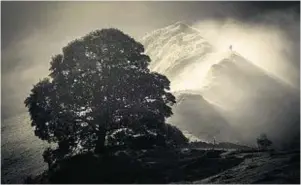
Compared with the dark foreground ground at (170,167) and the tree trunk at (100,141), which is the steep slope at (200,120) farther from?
the dark foreground ground at (170,167)

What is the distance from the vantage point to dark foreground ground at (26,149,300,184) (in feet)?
118

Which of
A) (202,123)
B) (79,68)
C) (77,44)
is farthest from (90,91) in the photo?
(202,123)

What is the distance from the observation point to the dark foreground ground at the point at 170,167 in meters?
36.0

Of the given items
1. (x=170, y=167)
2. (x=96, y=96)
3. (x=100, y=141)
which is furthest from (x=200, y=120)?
(x=170, y=167)

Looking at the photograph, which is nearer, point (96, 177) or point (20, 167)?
point (96, 177)

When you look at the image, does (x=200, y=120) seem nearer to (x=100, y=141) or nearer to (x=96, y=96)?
(x=100, y=141)

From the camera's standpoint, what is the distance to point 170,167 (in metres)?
40.0

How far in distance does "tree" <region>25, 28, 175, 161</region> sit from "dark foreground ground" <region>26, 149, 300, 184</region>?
3.44 m

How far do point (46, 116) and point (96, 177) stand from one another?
30.8 ft

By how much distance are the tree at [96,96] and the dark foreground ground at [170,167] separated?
3436mm

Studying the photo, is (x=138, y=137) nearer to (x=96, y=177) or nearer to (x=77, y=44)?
(x=96, y=177)

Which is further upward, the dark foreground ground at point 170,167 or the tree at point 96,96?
the tree at point 96,96

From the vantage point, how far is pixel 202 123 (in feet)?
569

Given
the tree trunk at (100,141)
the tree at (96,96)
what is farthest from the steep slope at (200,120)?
the tree trunk at (100,141)
